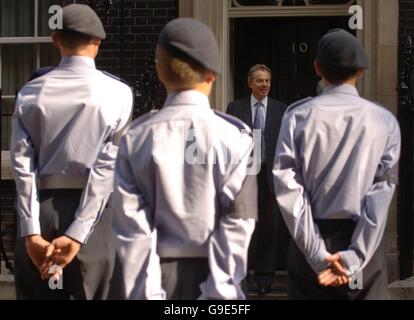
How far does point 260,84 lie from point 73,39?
13.5 feet

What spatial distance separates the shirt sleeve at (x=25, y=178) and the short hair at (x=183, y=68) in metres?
1.01

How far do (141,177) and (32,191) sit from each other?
3.09 feet

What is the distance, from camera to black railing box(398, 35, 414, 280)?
340 inches

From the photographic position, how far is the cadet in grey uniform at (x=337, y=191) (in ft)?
15.7

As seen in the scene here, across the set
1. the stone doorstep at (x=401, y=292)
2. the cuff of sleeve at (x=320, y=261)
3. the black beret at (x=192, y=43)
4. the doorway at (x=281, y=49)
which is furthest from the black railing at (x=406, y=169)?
the black beret at (x=192, y=43)

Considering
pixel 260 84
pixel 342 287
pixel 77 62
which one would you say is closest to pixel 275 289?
pixel 260 84

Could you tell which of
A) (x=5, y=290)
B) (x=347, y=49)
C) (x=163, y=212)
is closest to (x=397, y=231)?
(x=5, y=290)

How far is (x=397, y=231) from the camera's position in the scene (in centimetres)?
962

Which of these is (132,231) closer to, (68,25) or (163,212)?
(163,212)

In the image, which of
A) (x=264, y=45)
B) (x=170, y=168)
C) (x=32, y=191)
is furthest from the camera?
(x=264, y=45)

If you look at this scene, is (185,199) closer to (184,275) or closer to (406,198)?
(184,275)

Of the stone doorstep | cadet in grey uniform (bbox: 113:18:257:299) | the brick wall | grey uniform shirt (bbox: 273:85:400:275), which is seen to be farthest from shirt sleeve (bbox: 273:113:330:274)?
the brick wall

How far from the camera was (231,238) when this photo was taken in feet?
13.5
